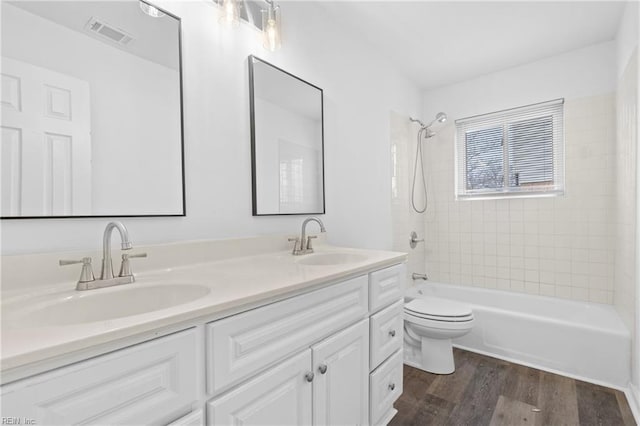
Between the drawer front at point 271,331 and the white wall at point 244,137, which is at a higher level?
the white wall at point 244,137

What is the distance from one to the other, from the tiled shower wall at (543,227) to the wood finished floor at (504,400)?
917mm

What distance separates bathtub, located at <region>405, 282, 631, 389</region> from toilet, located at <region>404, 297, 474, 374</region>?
1.21 feet

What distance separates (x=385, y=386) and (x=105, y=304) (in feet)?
4.11

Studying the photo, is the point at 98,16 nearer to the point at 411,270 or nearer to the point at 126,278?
the point at 126,278

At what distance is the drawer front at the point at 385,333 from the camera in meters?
1.36

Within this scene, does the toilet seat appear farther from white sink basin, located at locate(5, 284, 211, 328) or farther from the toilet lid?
white sink basin, located at locate(5, 284, 211, 328)

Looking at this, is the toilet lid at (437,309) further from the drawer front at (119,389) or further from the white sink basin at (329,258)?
the drawer front at (119,389)

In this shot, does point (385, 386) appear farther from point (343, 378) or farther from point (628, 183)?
point (628, 183)

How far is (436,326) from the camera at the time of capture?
79.5 inches

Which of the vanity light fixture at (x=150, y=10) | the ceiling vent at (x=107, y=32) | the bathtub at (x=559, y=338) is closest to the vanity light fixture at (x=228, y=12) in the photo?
the vanity light fixture at (x=150, y=10)

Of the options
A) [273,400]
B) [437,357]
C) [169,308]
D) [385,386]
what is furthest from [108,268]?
[437,357]

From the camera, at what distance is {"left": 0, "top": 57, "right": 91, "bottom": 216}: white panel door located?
0.89 m

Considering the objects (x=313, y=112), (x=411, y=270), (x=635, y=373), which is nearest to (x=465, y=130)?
(x=411, y=270)

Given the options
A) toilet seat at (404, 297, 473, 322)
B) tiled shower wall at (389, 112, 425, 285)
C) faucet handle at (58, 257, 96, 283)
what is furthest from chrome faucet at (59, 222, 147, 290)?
tiled shower wall at (389, 112, 425, 285)
